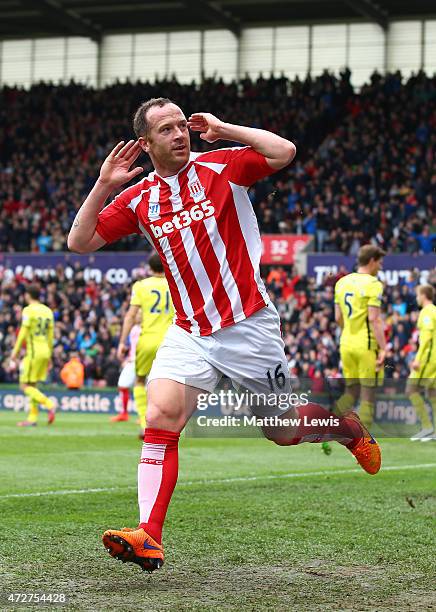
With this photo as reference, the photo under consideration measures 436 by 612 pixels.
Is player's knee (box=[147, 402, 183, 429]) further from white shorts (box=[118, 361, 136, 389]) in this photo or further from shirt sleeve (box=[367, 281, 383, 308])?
white shorts (box=[118, 361, 136, 389])

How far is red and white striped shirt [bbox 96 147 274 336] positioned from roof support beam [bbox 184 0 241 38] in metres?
30.4

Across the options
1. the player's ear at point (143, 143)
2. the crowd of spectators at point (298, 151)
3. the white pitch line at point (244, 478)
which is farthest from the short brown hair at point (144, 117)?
the crowd of spectators at point (298, 151)

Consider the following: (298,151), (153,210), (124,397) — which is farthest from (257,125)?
(153,210)

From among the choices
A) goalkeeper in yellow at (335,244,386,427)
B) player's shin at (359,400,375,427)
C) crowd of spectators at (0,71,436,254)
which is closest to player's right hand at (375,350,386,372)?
goalkeeper in yellow at (335,244,386,427)

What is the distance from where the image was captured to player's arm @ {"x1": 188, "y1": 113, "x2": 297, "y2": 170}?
5223mm

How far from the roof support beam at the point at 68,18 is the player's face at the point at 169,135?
31.2 meters

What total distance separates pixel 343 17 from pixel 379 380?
24.0 metres

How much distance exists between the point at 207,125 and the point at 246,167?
29 cm

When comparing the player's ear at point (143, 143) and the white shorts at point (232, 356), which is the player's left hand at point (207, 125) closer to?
the player's ear at point (143, 143)

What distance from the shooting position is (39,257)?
28.5m

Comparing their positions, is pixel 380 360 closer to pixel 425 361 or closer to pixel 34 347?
pixel 425 361

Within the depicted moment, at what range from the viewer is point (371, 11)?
3425 centimetres

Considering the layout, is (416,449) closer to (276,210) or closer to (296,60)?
(276,210)

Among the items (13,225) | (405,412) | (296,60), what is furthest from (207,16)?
(405,412)
